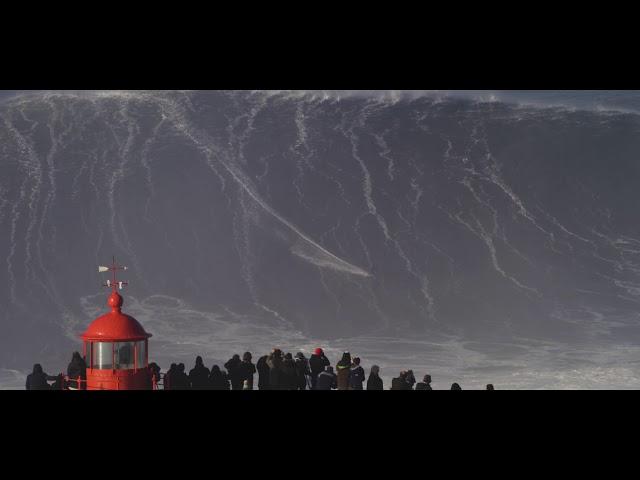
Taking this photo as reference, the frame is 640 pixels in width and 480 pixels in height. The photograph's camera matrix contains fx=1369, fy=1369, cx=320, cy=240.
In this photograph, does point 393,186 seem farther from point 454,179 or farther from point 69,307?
point 69,307

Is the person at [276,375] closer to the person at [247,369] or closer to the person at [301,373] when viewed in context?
the person at [301,373]

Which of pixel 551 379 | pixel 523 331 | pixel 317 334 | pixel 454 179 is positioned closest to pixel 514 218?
pixel 454 179

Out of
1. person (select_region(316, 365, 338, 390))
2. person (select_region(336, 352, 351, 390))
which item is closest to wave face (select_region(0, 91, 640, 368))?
person (select_region(336, 352, 351, 390))

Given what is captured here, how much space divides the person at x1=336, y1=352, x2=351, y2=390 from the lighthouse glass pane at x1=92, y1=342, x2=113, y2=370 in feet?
10.5

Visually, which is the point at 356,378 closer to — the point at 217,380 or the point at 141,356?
the point at 217,380

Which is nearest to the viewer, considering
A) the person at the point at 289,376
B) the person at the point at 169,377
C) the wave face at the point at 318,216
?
the person at the point at 289,376

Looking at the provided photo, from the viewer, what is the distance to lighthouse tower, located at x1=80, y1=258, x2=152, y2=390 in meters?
19.0

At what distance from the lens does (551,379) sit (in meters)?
33.4

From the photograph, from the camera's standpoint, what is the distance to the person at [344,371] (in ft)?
63.5

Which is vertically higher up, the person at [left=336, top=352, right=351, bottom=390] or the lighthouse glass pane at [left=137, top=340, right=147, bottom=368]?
the lighthouse glass pane at [left=137, top=340, right=147, bottom=368]

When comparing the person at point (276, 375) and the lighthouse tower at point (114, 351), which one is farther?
the person at point (276, 375)

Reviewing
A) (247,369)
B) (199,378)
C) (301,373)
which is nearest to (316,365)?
(301,373)

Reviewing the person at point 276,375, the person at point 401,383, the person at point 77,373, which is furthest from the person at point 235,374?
the person at point 401,383

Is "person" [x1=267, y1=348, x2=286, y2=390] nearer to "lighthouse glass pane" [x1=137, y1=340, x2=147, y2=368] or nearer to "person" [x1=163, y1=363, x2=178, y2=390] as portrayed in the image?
"person" [x1=163, y1=363, x2=178, y2=390]
